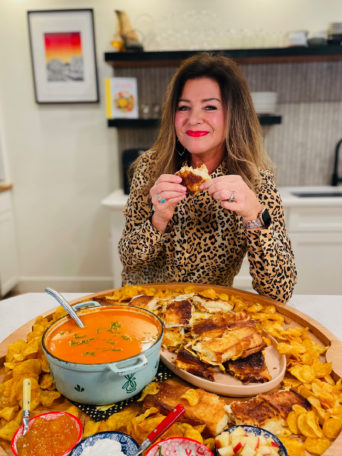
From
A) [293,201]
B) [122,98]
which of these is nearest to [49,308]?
[293,201]

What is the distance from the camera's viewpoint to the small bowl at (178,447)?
24.9 inches

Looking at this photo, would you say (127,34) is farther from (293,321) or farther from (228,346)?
(228,346)

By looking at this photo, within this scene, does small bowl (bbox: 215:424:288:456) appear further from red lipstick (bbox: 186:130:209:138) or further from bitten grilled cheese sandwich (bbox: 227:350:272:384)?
red lipstick (bbox: 186:130:209:138)

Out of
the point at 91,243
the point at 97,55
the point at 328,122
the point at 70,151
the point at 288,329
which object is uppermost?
the point at 97,55

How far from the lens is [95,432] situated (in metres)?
0.72

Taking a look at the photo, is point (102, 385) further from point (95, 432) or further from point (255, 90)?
point (255, 90)

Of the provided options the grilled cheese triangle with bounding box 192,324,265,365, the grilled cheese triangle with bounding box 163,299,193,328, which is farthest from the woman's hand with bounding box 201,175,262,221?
the grilled cheese triangle with bounding box 192,324,265,365

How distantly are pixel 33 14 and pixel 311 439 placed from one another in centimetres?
369

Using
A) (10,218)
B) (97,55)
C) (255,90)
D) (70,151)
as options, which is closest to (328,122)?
(255,90)

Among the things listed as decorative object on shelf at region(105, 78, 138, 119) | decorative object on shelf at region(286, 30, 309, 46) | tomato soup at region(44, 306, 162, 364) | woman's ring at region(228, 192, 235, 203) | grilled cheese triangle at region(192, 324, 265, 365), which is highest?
decorative object on shelf at region(286, 30, 309, 46)

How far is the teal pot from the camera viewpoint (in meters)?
0.70

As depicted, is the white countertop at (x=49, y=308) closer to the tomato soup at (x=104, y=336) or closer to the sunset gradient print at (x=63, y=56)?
the tomato soup at (x=104, y=336)

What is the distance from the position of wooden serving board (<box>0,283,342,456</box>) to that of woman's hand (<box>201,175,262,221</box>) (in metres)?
0.31

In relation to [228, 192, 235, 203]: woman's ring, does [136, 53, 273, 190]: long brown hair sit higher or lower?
higher
